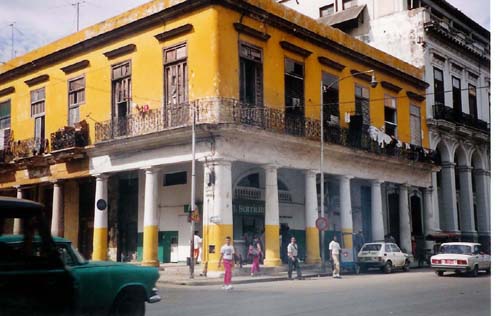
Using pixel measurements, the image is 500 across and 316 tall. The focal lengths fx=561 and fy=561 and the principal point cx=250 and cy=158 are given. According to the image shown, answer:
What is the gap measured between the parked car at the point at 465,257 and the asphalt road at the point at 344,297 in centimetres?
15

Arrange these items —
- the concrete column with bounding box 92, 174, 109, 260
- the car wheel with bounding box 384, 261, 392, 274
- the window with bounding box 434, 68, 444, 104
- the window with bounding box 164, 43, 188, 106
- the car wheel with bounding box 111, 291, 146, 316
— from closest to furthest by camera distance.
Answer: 1. the concrete column with bounding box 92, 174, 109, 260
2. the car wheel with bounding box 111, 291, 146, 316
3. the window with bounding box 164, 43, 188, 106
4. the window with bounding box 434, 68, 444, 104
5. the car wheel with bounding box 384, 261, 392, 274

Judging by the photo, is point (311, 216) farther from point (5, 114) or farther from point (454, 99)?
point (5, 114)

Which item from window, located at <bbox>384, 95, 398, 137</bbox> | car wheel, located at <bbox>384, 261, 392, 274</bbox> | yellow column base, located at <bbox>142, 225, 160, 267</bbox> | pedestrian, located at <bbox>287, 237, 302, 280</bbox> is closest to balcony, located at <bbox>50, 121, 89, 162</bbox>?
yellow column base, located at <bbox>142, 225, 160, 267</bbox>

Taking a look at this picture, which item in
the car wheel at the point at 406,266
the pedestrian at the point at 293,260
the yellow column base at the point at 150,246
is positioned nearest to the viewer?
the yellow column base at the point at 150,246

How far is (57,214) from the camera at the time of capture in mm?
3367

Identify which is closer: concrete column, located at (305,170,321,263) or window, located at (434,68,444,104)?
window, located at (434,68,444,104)

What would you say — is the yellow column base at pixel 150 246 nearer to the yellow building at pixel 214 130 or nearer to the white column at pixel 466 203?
the yellow building at pixel 214 130

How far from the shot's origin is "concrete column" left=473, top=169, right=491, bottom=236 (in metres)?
5.54

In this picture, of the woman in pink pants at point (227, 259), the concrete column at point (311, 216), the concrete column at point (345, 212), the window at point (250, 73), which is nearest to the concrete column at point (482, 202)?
the concrete column at point (345, 212)

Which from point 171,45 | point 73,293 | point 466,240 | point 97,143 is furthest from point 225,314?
point 466,240

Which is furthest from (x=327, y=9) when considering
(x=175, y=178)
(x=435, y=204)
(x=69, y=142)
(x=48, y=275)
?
A: (x=48, y=275)

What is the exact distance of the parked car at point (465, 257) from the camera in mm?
5520

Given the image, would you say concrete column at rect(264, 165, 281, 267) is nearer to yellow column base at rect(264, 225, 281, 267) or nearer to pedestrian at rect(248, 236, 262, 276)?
yellow column base at rect(264, 225, 281, 267)

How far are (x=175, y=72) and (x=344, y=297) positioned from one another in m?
3.04
